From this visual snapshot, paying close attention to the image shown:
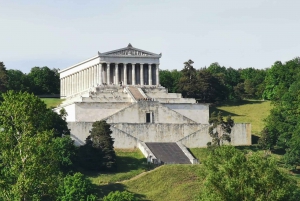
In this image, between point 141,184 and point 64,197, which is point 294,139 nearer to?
point 141,184

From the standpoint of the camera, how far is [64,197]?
2753 inches

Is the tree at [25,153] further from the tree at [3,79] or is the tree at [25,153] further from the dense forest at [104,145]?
the tree at [3,79]

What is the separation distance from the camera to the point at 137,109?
9594 cm

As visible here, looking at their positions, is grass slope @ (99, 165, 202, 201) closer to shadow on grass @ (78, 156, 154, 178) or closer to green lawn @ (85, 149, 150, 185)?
green lawn @ (85, 149, 150, 185)

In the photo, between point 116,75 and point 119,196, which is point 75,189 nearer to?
point 119,196

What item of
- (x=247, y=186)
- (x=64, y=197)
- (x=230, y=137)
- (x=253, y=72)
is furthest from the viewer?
(x=253, y=72)

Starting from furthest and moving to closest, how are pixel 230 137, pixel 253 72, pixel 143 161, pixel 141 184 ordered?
pixel 253 72 < pixel 230 137 < pixel 143 161 < pixel 141 184

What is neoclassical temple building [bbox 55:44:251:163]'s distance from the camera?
8944cm

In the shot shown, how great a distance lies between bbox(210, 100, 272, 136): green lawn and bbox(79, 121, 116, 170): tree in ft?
70.5

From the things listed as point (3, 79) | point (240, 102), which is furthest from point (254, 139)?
point (3, 79)

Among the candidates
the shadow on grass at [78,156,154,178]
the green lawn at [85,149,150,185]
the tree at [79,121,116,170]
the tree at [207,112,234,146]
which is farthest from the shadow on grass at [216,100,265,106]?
the tree at [79,121,116,170]

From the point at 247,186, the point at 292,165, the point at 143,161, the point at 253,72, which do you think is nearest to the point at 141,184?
the point at 143,161

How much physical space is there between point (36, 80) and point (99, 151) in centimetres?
4316

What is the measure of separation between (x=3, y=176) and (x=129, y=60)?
50.4m
